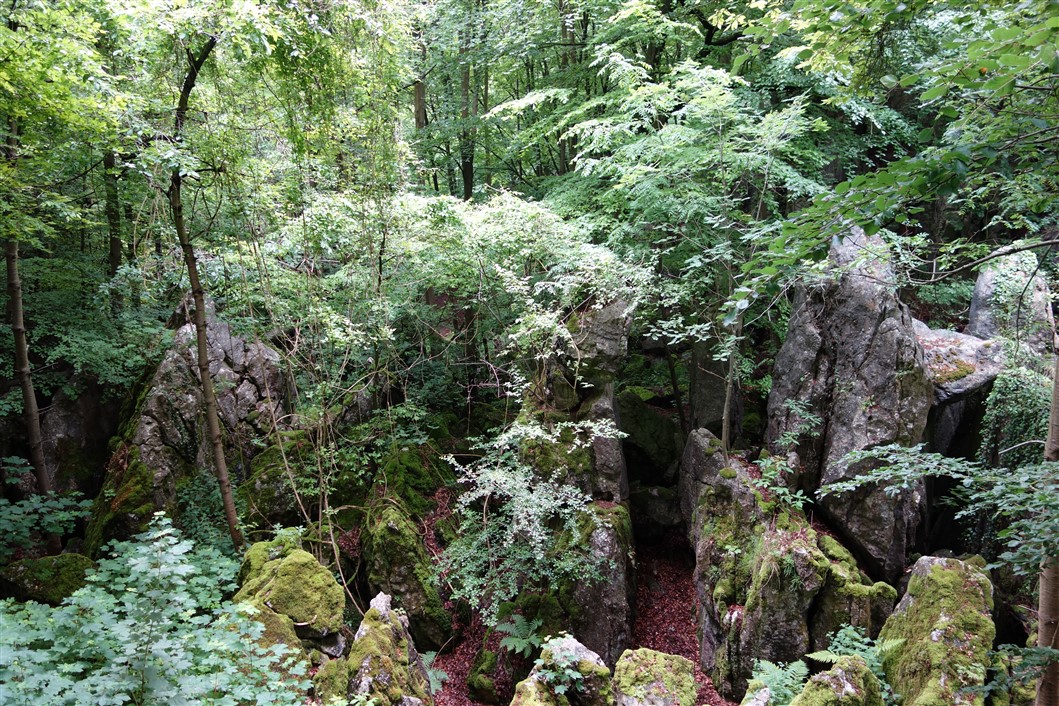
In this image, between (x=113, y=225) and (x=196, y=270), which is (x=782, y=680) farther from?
(x=113, y=225)

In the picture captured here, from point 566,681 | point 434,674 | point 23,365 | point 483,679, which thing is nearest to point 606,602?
point 483,679

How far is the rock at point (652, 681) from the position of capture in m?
4.09

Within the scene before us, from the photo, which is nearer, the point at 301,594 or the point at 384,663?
the point at 384,663

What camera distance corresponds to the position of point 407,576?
7.51 m

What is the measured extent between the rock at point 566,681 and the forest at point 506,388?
24 millimetres

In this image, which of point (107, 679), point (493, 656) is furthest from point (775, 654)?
point (107, 679)

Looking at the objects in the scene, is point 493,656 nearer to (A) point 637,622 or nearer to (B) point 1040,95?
(A) point 637,622

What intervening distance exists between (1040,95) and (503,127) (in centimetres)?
1080

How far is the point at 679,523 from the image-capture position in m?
8.88

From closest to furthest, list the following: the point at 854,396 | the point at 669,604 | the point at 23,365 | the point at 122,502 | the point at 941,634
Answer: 1. the point at 941,634
2. the point at 23,365
3. the point at 854,396
4. the point at 122,502
5. the point at 669,604

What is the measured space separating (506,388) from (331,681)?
465 centimetres

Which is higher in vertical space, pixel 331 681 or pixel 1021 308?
pixel 1021 308

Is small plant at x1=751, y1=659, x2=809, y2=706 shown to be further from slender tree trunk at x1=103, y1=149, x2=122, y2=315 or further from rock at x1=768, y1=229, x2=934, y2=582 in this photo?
slender tree trunk at x1=103, y1=149, x2=122, y2=315

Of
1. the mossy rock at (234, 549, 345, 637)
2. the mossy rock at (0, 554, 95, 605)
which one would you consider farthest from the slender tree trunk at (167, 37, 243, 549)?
the mossy rock at (234, 549, 345, 637)
